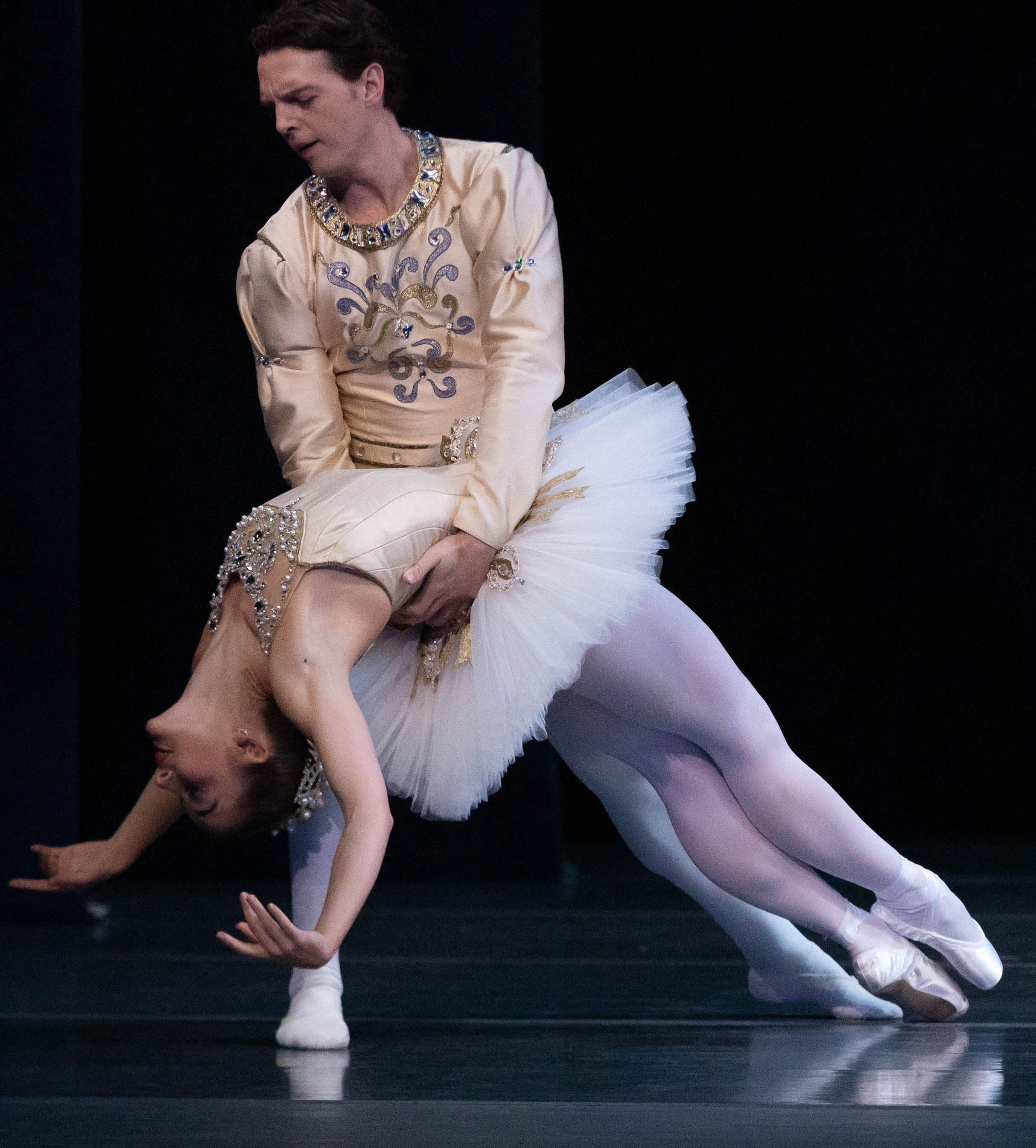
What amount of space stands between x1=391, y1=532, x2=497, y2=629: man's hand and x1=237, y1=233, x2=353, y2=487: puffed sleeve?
0.24 metres

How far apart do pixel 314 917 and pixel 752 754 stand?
0.58 meters

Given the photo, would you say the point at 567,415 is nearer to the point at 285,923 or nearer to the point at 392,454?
the point at 392,454

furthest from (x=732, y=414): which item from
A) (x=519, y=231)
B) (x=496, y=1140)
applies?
(x=496, y=1140)

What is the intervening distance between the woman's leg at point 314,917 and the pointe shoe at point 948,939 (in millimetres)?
710

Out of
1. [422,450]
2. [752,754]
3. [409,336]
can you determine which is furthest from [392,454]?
[752,754]

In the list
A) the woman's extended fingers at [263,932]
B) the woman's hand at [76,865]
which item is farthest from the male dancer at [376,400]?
the woman's extended fingers at [263,932]

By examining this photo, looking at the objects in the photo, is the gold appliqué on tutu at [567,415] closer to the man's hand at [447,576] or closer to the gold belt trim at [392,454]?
the gold belt trim at [392,454]

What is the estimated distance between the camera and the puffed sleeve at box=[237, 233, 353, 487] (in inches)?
77.7

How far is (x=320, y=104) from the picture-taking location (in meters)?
1.86

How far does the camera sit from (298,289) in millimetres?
1968

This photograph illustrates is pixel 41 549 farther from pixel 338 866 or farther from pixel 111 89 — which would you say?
pixel 338 866

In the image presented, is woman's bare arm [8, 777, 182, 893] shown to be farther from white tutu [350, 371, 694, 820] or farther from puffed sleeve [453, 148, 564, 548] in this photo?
puffed sleeve [453, 148, 564, 548]

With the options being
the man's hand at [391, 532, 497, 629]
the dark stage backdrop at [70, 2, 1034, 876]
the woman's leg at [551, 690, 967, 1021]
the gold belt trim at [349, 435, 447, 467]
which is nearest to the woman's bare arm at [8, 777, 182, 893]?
the man's hand at [391, 532, 497, 629]

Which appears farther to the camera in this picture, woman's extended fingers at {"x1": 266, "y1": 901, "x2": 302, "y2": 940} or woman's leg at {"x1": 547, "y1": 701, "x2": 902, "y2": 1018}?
woman's leg at {"x1": 547, "y1": 701, "x2": 902, "y2": 1018}
